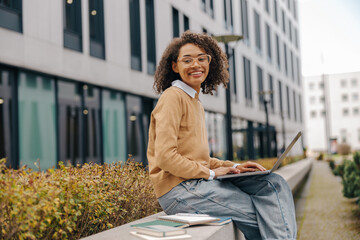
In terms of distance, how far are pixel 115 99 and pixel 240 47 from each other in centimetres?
1446

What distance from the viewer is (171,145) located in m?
3.06

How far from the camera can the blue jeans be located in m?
3.07

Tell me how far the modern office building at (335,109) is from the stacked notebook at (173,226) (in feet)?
278

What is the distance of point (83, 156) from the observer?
40.2ft

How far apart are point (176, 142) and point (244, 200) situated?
0.68 metres

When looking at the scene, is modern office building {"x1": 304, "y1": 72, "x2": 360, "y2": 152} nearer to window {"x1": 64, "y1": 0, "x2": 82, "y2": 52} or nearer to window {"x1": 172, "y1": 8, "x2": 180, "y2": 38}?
window {"x1": 172, "y1": 8, "x2": 180, "y2": 38}

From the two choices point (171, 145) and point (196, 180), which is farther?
point (196, 180)

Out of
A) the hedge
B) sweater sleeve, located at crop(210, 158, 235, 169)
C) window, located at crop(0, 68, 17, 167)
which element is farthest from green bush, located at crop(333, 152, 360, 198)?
window, located at crop(0, 68, 17, 167)

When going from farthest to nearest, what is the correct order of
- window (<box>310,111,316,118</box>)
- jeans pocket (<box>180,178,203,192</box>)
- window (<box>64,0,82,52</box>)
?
window (<box>310,111,316,118</box>) → window (<box>64,0,82,52</box>) → jeans pocket (<box>180,178,203,192</box>)

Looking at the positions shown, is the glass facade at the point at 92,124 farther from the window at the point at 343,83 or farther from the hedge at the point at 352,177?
the window at the point at 343,83

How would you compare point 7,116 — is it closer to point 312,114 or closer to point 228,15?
point 228,15

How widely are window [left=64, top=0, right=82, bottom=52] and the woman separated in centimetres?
898

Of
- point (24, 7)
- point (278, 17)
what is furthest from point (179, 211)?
point (278, 17)

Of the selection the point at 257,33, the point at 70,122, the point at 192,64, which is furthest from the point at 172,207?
the point at 257,33
